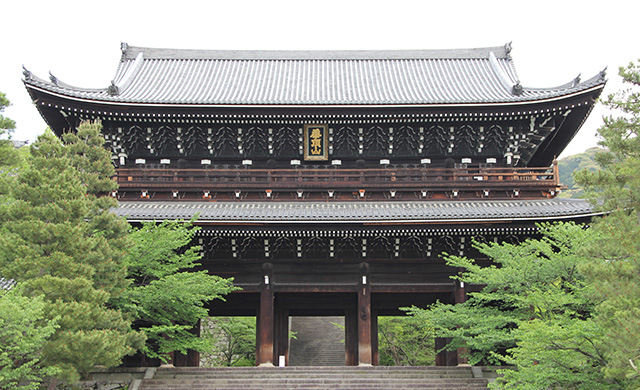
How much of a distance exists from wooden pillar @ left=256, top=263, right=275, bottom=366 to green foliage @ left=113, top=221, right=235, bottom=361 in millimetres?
2365

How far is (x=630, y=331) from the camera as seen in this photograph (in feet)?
28.8

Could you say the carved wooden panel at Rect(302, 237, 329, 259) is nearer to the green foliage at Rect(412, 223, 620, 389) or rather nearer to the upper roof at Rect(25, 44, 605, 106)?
the green foliage at Rect(412, 223, 620, 389)

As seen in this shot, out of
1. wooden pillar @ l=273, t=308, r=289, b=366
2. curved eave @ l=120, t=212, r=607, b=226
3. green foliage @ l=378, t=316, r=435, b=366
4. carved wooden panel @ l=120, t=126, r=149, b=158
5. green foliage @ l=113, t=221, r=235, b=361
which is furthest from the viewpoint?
green foliage @ l=378, t=316, r=435, b=366

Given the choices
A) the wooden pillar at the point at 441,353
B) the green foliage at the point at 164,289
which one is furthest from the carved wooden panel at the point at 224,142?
the wooden pillar at the point at 441,353

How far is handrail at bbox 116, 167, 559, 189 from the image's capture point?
18609mm

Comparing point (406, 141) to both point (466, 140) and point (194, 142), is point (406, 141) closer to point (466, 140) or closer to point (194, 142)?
point (466, 140)

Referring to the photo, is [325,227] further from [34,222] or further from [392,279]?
[34,222]

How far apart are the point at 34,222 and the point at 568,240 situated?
12653mm

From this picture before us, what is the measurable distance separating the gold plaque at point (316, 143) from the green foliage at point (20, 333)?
1096 cm

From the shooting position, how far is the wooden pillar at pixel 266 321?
16906 millimetres

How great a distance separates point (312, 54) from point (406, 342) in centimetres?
1578

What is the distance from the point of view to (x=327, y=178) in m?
19.5

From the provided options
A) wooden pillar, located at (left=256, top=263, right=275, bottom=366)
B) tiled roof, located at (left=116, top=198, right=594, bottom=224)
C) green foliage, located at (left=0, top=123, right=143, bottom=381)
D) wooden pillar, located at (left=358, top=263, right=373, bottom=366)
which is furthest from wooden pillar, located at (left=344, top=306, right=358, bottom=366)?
green foliage, located at (left=0, top=123, right=143, bottom=381)

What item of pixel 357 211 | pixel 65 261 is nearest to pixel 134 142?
pixel 357 211
